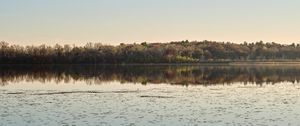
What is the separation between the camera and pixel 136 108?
895 inches

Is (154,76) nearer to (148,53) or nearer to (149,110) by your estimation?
(149,110)

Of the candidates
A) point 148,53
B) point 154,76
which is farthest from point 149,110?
point 148,53

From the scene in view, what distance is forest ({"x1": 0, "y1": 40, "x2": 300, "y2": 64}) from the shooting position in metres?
131

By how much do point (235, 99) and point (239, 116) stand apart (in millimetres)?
7179

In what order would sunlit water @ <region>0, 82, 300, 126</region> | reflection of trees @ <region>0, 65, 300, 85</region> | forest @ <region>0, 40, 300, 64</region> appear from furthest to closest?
forest @ <region>0, 40, 300, 64</region> → reflection of trees @ <region>0, 65, 300, 85</region> → sunlit water @ <region>0, 82, 300, 126</region>

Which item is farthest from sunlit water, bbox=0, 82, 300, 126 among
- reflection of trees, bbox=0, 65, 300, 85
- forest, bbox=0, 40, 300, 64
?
forest, bbox=0, 40, 300, 64

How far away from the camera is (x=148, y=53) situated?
14975cm

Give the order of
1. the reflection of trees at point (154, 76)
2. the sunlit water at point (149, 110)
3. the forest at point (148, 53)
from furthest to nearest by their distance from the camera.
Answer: the forest at point (148, 53) < the reflection of trees at point (154, 76) < the sunlit water at point (149, 110)

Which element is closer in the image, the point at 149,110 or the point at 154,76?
the point at 149,110

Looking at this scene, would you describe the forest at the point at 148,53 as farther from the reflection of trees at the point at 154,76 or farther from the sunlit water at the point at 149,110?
the sunlit water at the point at 149,110

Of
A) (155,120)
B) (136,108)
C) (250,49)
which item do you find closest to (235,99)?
(136,108)

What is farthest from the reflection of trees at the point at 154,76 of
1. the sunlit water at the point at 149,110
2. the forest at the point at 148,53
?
the forest at the point at 148,53

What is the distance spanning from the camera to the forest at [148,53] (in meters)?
131

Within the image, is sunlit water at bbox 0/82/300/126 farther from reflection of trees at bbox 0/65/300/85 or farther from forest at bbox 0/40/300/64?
forest at bbox 0/40/300/64
